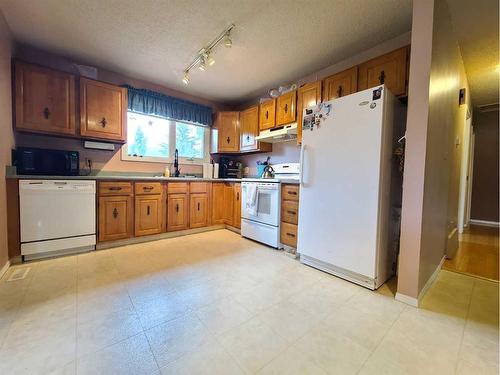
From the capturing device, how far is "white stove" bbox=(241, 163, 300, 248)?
2805mm

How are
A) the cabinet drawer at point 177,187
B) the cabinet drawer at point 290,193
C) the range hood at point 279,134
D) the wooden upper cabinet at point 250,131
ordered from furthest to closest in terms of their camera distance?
1. the wooden upper cabinet at point 250,131
2. the cabinet drawer at point 177,187
3. the range hood at point 279,134
4. the cabinet drawer at point 290,193

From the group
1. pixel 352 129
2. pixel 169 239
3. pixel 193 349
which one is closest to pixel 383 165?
pixel 352 129

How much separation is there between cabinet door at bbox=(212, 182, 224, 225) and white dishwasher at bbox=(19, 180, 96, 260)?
1.67 meters

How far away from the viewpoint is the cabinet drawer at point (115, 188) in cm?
267

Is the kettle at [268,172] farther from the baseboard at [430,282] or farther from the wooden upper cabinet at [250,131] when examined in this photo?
the baseboard at [430,282]

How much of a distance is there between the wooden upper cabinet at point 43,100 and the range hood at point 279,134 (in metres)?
2.48

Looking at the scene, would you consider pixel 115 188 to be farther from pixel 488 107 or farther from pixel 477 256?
pixel 488 107

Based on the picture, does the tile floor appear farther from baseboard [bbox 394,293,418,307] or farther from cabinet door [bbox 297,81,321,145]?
cabinet door [bbox 297,81,321,145]

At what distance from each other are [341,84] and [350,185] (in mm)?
1286

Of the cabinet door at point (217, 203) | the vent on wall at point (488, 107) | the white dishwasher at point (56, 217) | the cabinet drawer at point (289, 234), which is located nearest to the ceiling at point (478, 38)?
the vent on wall at point (488, 107)

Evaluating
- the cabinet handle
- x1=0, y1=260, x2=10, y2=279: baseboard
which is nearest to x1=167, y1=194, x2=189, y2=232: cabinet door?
x1=0, y1=260, x2=10, y2=279: baseboard

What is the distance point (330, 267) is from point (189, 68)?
301cm

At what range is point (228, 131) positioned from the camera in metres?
4.01

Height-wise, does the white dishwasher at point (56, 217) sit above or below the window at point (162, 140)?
below
